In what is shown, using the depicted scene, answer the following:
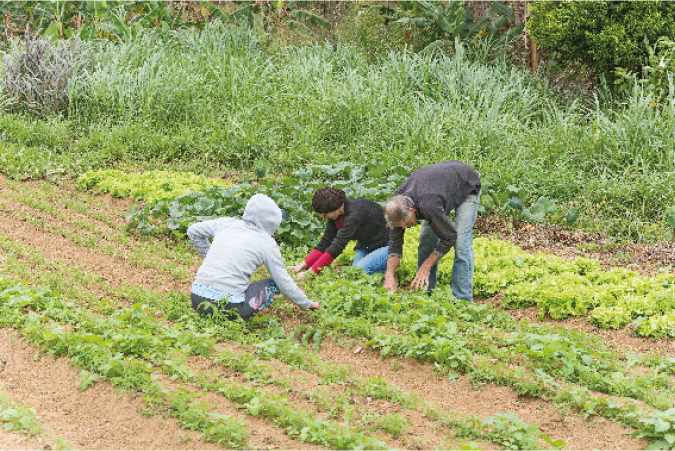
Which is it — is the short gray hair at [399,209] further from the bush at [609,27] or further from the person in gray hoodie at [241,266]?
the bush at [609,27]

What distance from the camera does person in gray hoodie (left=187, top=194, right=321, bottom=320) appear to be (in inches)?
200

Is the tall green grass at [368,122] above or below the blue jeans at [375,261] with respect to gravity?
above

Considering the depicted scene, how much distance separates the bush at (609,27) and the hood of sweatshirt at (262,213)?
757 cm

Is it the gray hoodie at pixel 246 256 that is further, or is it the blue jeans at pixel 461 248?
the blue jeans at pixel 461 248

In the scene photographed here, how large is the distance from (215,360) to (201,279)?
80 cm

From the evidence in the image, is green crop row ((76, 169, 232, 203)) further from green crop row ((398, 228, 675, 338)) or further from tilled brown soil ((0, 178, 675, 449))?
tilled brown soil ((0, 178, 675, 449))

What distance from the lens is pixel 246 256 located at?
509 cm

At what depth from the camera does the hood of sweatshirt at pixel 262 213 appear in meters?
5.16

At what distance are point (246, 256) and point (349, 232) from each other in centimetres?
140

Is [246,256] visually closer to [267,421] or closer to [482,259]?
[267,421]

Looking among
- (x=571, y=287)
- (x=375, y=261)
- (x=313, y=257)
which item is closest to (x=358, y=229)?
(x=375, y=261)

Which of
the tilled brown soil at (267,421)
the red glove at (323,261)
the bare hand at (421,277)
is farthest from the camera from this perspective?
the red glove at (323,261)

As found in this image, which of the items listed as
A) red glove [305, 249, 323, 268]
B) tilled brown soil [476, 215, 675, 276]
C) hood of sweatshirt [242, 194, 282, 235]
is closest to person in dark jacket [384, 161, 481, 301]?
red glove [305, 249, 323, 268]

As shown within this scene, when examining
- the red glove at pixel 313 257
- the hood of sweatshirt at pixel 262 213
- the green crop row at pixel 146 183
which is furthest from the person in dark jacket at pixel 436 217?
the green crop row at pixel 146 183
